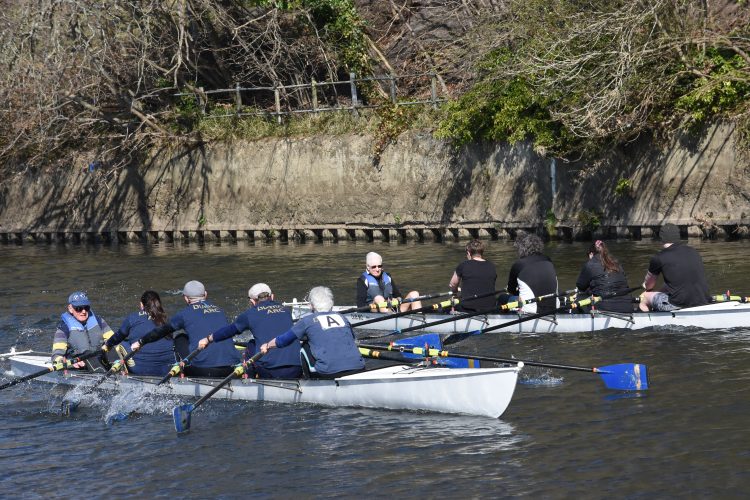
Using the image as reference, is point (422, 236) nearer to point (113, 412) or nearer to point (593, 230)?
A: point (593, 230)

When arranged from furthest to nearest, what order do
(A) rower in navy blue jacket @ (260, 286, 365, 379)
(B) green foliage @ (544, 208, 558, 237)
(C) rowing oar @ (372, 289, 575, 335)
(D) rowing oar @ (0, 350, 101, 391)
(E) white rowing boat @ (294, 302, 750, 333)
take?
(B) green foliage @ (544, 208, 558, 237)
(C) rowing oar @ (372, 289, 575, 335)
(E) white rowing boat @ (294, 302, 750, 333)
(D) rowing oar @ (0, 350, 101, 391)
(A) rower in navy blue jacket @ (260, 286, 365, 379)

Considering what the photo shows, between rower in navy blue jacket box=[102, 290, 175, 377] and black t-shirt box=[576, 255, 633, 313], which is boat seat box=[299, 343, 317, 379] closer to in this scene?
rower in navy blue jacket box=[102, 290, 175, 377]

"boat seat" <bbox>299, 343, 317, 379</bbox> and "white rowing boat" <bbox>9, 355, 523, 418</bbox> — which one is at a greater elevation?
"boat seat" <bbox>299, 343, 317, 379</bbox>

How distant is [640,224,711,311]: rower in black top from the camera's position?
16125 mm

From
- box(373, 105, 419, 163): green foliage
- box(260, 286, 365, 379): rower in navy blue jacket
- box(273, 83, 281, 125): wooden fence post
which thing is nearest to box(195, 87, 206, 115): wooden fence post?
box(273, 83, 281, 125): wooden fence post

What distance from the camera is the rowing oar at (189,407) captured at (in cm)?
1281

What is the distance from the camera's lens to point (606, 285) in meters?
16.8

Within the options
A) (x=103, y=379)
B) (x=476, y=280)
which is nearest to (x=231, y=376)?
(x=103, y=379)

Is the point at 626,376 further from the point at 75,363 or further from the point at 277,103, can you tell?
the point at 277,103

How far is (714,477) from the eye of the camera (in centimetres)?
1023

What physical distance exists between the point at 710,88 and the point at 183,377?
15952 mm

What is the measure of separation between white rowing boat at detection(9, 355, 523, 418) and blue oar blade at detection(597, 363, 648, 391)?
5.29ft

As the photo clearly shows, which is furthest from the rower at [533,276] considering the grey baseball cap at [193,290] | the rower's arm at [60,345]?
the rower's arm at [60,345]

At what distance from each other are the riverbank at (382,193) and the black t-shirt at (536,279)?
10236 mm
